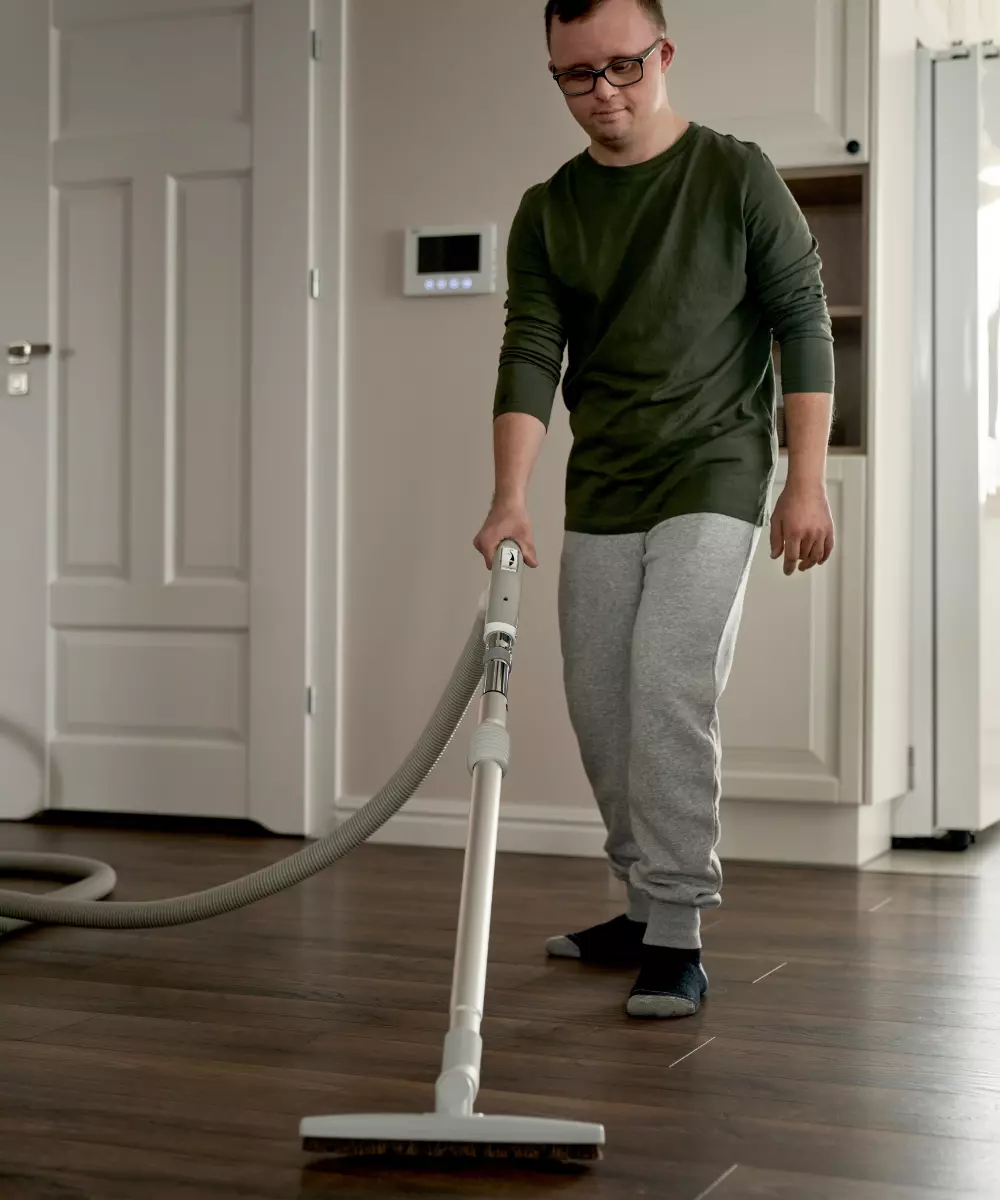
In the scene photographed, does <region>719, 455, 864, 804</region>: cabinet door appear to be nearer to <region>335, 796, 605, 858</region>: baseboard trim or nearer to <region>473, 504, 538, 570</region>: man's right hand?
<region>335, 796, 605, 858</region>: baseboard trim

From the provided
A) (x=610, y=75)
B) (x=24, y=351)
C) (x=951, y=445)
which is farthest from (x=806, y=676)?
(x=24, y=351)

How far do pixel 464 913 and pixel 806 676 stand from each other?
5.93 feet

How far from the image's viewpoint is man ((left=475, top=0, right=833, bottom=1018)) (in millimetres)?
1858

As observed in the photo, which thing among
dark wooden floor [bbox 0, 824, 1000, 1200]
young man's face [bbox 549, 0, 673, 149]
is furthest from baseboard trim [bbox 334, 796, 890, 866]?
young man's face [bbox 549, 0, 673, 149]

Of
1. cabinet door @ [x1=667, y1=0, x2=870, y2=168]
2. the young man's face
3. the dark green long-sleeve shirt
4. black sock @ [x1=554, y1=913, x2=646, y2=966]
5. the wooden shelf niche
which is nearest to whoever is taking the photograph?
Answer: the young man's face

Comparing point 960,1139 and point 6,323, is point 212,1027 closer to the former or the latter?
point 960,1139

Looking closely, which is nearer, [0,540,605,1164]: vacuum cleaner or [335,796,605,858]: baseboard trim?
[0,540,605,1164]: vacuum cleaner

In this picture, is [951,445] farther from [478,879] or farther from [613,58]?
[478,879]

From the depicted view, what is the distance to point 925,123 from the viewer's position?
130 inches

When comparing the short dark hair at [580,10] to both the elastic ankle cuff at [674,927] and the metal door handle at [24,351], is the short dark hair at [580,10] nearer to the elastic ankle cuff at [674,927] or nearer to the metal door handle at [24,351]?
the elastic ankle cuff at [674,927]

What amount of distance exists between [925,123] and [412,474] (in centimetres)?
131

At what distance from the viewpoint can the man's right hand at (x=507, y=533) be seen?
1806 millimetres

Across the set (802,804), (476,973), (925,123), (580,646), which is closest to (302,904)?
(580,646)

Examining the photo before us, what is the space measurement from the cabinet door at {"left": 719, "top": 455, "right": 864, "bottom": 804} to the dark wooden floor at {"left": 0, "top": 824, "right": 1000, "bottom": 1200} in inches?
16.0
